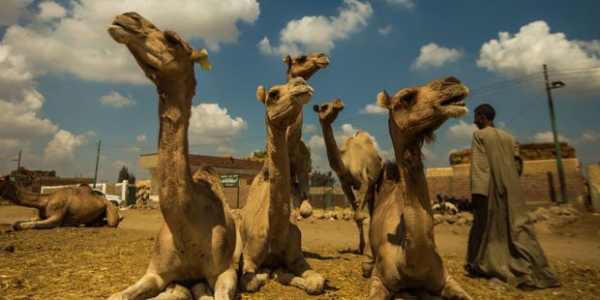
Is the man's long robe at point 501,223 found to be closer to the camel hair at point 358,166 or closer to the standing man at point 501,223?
the standing man at point 501,223

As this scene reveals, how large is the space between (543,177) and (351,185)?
1360 centimetres

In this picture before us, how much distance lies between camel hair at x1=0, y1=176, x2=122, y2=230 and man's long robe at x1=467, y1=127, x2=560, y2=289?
11.4m

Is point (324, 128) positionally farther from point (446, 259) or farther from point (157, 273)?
point (157, 273)

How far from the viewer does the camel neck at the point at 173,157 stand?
10.7 feet

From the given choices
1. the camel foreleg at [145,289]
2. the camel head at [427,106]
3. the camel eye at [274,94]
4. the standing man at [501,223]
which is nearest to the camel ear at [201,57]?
the camel eye at [274,94]

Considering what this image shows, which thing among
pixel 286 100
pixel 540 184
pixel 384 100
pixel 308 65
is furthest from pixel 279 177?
pixel 540 184

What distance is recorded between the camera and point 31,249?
7.56 metres

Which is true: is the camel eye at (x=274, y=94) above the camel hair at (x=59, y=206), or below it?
→ above

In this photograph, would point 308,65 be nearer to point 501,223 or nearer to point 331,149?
point 331,149

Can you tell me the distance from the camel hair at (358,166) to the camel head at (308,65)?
128 cm

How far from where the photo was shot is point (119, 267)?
5.75 m

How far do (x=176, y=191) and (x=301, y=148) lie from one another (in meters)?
2.67

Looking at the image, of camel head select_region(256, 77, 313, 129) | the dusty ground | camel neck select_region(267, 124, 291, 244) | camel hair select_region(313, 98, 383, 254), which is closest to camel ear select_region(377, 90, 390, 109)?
camel head select_region(256, 77, 313, 129)

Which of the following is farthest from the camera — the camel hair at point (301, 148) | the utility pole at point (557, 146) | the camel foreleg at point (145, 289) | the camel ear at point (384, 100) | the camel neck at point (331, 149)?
the utility pole at point (557, 146)
